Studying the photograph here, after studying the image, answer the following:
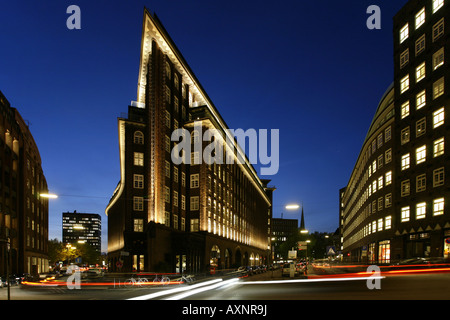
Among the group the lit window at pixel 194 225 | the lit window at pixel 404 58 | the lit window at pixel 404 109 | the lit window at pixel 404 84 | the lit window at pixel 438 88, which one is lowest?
the lit window at pixel 194 225

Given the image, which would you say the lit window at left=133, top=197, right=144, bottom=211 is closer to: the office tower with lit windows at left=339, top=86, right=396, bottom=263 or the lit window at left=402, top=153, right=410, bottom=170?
the office tower with lit windows at left=339, top=86, right=396, bottom=263

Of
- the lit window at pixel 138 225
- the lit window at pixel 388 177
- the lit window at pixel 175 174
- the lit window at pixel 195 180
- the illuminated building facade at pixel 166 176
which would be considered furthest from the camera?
the lit window at pixel 195 180

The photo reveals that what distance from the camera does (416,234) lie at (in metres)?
47.5

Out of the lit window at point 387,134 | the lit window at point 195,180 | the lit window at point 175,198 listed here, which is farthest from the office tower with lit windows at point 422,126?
the lit window at point 175,198

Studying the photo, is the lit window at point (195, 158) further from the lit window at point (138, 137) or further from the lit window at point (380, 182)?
the lit window at point (380, 182)

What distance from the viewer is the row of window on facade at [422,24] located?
45.3 m

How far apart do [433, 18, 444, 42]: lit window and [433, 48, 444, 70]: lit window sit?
6.10 ft

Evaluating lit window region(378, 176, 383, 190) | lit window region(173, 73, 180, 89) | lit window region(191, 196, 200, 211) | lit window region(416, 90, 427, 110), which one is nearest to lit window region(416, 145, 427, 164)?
lit window region(416, 90, 427, 110)

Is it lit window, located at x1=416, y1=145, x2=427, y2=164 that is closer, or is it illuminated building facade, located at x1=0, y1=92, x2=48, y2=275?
lit window, located at x1=416, y1=145, x2=427, y2=164

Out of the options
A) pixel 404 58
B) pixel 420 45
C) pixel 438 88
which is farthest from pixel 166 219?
pixel 420 45

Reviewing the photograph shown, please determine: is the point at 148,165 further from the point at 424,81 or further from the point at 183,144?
the point at 424,81

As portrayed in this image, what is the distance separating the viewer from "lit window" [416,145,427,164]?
47.0 m
